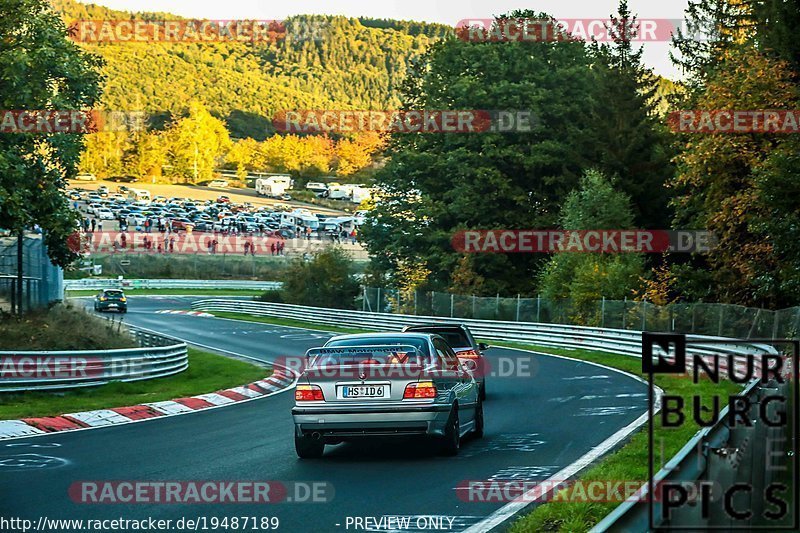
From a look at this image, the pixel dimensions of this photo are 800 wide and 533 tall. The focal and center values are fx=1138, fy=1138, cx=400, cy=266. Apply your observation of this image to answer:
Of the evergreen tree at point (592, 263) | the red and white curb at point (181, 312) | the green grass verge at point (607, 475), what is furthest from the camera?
the red and white curb at point (181, 312)

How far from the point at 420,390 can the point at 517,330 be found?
33072mm

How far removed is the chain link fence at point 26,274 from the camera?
31719mm

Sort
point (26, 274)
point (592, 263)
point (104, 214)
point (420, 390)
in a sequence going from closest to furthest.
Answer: point (420, 390) → point (26, 274) → point (592, 263) → point (104, 214)

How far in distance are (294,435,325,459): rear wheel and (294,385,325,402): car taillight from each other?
0.48 m

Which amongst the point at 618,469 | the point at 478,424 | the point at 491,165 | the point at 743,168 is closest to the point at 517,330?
the point at 743,168

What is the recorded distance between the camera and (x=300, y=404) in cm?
1343

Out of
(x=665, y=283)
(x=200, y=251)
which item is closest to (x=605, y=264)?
(x=665, y=283)

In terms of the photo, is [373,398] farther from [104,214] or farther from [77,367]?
[104,214]

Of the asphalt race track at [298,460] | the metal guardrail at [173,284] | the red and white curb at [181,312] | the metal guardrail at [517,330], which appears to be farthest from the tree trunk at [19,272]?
the metal guardrail at [173,284]

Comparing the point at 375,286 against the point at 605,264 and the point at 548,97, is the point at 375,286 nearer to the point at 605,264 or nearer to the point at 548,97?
the point at 548,97

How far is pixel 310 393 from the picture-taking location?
528 inches

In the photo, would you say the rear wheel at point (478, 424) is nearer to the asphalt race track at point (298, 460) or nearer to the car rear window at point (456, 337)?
the asphalt race track at point (298, 460)

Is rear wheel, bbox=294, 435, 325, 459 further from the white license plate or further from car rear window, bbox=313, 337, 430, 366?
car rear window, bbox=313, 337, 430, 366

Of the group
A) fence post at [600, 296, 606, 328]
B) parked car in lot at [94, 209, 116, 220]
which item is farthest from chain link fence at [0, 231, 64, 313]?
parked car in lot at [94, 209, 116, 220]
